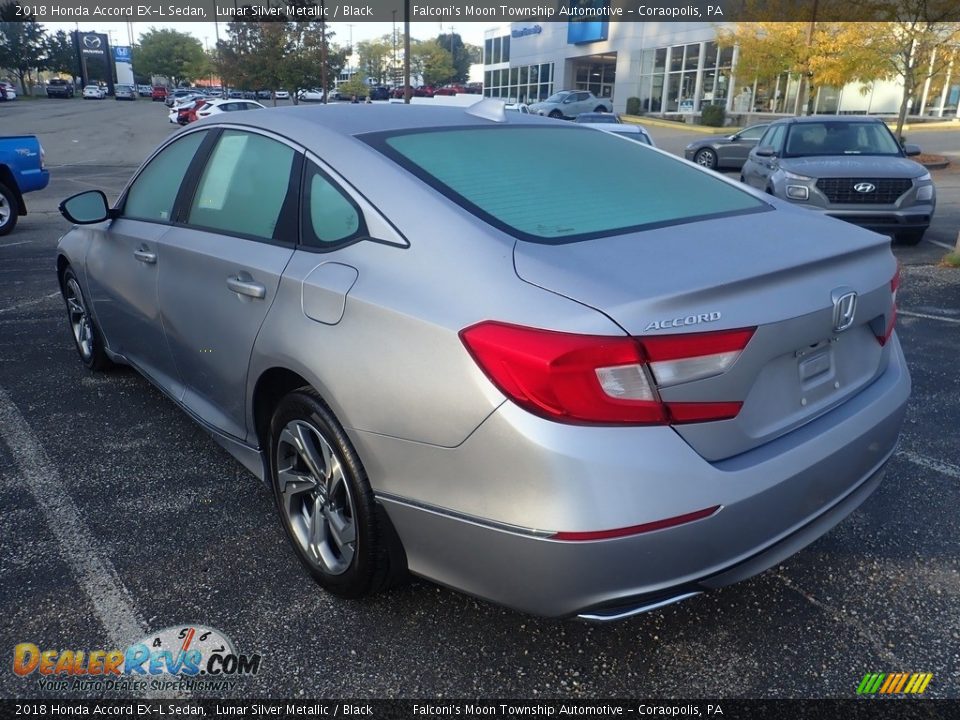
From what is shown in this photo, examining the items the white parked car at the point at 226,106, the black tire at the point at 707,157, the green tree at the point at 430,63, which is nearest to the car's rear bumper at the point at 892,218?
the black tire at the point at 707,157

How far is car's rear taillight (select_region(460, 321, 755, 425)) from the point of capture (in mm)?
1830

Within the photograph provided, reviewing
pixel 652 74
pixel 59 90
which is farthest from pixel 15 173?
pixel 59 90

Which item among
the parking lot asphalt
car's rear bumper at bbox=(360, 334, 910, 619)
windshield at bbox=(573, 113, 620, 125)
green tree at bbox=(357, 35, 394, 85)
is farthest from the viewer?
green tree at bbox=(357, 35, 394, 85)

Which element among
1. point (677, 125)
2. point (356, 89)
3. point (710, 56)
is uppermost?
point (710, 56)

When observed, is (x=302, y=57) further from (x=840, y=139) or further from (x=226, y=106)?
(x=840, y=139)

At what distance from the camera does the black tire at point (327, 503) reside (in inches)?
90.0

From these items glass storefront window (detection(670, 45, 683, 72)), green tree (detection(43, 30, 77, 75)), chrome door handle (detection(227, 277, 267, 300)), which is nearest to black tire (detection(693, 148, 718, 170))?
chrome door handle (detection(227, 277, 267, 300))

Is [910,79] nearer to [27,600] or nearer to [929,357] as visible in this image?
[929,357]

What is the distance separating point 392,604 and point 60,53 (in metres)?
108

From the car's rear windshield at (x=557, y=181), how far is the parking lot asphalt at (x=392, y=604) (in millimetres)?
1321

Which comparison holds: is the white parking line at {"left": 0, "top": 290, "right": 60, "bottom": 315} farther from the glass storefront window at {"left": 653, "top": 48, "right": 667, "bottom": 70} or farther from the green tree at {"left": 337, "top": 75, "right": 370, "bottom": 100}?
the green tree at {"left": 337, "top": 75, "right": 370, "bottom": 100}

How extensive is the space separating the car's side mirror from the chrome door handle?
5.17ft

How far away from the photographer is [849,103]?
111ft

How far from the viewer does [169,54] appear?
10519 centimetres
